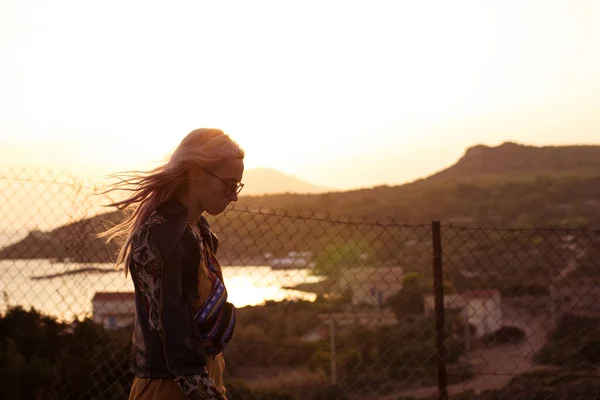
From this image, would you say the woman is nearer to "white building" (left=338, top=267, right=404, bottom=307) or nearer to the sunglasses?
the sunglasses

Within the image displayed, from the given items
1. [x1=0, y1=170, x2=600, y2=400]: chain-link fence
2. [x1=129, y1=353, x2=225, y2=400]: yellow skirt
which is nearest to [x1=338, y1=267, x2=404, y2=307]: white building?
[x1=0, y1=170, x2=600, y2=400]: chain-link fence

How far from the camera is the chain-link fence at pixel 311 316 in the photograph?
5.36 metres

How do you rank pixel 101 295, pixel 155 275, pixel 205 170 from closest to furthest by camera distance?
1. pixel 155 275
2. pixel 205 170
3. pixel 101 295

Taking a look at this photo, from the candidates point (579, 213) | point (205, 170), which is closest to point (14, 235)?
point (205, 170)

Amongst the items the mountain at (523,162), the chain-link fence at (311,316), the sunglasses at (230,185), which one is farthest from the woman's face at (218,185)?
the mountain at (523,162)

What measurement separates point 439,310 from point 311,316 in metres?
1.24

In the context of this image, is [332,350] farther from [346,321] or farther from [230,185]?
[230,185]

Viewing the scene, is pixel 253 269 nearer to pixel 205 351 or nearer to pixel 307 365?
pixel 307 365

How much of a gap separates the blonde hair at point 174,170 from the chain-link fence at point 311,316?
2256mm

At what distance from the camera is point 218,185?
106 inches

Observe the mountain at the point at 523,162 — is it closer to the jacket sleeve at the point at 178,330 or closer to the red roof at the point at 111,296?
the red roof at the point at 111,296

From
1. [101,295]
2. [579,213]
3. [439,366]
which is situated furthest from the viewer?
[579,213]

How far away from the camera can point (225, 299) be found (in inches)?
106

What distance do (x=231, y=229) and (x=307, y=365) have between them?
1708 millimetres
